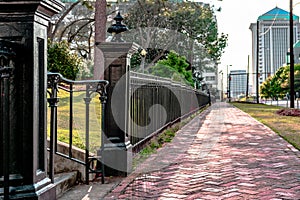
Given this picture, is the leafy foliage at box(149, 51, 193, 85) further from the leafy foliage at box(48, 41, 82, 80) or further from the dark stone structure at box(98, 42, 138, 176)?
the dark stone structure at box(98, 42, 138, 176)

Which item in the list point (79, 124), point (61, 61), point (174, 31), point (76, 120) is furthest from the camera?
point (174, 31)

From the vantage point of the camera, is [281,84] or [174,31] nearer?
[174,31]

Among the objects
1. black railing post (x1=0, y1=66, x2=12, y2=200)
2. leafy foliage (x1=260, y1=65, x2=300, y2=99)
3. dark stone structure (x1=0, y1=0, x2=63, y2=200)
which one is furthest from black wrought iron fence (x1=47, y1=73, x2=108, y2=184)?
leafy foliage (x1=260, y1=65, x2=300, y2=99)

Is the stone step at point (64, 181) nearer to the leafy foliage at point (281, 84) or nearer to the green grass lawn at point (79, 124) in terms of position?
the green grass lawn at point (79, 124)

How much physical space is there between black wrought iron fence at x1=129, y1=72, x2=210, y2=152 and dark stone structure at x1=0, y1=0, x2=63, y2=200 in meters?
2.98

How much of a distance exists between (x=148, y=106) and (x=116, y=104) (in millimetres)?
2333

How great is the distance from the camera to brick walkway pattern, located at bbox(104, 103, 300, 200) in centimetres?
450

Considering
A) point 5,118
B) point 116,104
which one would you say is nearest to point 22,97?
point 5,118

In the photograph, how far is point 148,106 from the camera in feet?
25.5

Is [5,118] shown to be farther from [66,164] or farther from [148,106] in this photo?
[148,106]

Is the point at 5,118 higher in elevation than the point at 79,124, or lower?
higher

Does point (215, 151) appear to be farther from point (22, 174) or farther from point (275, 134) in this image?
point (22, 174)

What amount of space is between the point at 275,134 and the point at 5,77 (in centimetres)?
866

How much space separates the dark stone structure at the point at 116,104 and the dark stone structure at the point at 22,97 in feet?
7.47
